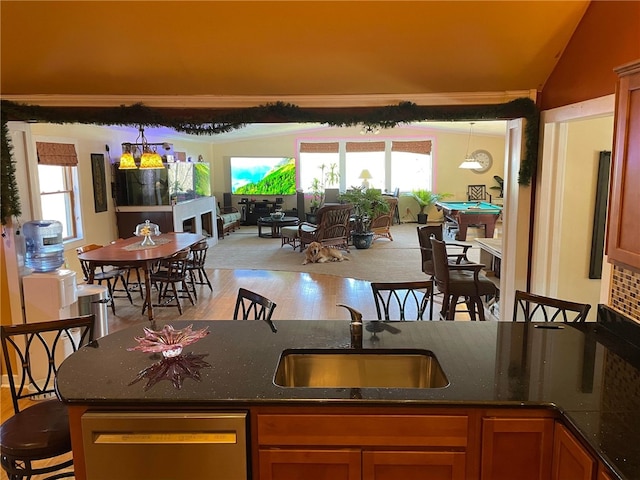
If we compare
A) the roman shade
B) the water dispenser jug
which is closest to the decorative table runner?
the roman shade

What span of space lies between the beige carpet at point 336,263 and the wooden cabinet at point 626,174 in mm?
5010

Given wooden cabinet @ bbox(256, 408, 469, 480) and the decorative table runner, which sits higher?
the decorative table runner

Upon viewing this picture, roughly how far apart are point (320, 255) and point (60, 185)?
420 cm

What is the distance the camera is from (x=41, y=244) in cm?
364

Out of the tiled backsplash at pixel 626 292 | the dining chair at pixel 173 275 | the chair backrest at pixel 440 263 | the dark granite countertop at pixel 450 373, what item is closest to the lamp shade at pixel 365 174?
the dining chair at pixel 173 275

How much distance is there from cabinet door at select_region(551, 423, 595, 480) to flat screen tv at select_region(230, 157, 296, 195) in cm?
1198

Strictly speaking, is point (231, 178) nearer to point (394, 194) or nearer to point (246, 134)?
point (246, 134)

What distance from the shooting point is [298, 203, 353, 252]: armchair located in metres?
8.62

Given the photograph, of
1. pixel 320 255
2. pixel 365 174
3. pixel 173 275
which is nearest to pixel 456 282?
pixel 173 275

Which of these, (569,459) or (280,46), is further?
(280,46)

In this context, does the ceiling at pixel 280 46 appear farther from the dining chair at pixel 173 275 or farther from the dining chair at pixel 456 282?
the dining chair at pixel 173 275

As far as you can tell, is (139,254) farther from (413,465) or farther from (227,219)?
(227,219)

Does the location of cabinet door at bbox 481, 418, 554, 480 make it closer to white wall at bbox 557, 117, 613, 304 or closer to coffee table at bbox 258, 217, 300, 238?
white wall at bbox 557, 117, 613, 304

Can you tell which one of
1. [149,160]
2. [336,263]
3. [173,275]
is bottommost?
[336,263]
